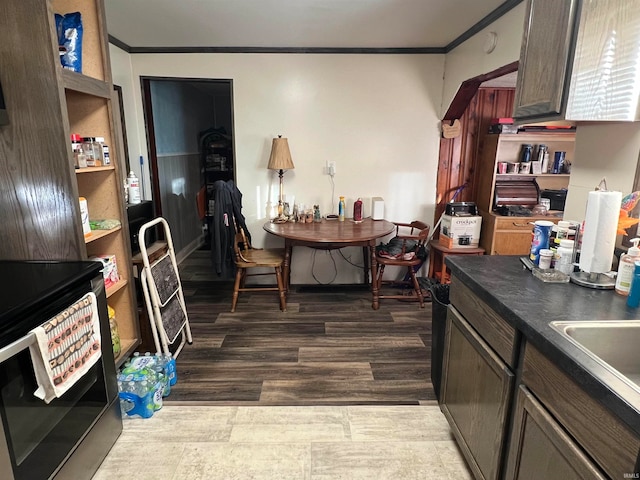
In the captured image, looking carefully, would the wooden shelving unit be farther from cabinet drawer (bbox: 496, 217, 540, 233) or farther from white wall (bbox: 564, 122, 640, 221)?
cabinet drawer (bbox: 496, 217, 540, 233)

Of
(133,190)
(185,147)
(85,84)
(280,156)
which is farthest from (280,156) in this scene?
(185,147)

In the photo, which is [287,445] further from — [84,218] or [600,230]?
[600,230]

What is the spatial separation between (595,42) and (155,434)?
254cm

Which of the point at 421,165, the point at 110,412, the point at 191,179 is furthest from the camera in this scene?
the point at 191,179

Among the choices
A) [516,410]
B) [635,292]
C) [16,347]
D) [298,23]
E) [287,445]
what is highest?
[298,23]

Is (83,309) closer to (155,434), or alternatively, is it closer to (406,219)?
(155,434)

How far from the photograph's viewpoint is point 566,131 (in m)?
3.52

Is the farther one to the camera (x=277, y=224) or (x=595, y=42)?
(x=277, y=224)

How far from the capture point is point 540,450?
3.58 feet

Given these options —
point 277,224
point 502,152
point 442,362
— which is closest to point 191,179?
point 277,224

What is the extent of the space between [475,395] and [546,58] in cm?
141

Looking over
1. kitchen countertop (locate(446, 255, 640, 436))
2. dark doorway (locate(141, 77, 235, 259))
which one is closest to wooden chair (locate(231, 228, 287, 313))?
→ dark doorway (locate(141, 77, 235, 259))

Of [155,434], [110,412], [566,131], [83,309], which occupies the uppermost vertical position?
[566,131]

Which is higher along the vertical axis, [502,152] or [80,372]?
[502,152]
